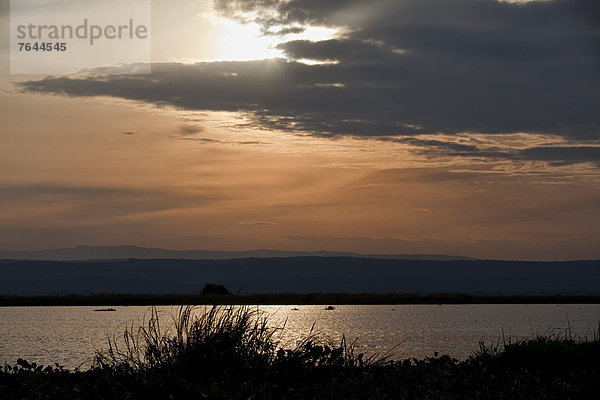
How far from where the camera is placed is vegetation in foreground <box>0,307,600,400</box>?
54.8 feet

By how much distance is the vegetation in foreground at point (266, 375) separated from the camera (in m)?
16.7

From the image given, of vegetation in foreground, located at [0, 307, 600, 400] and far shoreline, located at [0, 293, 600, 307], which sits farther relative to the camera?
far shoreline, located at [0, 293, 600, 307]

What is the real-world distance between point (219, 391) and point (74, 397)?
3.12 meters

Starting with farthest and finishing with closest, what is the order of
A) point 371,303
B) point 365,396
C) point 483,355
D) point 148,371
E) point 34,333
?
1. point 371,303
2. point 34,333
3. point 483,355
4. point 148,371
5. point 365,396

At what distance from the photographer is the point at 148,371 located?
18.4 metres

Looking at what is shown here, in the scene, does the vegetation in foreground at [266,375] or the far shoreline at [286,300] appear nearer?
the vegetation in foreground at [266,375]

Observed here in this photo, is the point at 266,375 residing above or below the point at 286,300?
above

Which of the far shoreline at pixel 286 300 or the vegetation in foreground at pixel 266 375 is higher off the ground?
the vegetation in foreground at pixel 266 375

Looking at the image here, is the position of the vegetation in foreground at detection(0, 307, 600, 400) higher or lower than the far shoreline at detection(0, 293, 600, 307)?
higher

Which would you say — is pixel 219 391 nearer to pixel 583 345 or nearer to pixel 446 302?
pixel 583 345

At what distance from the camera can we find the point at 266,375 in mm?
18578

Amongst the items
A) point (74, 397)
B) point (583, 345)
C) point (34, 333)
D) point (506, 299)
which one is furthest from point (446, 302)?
point (74, 397)

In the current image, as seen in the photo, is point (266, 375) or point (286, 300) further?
point (286, 300)

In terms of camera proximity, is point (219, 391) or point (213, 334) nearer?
point (219, 391)
